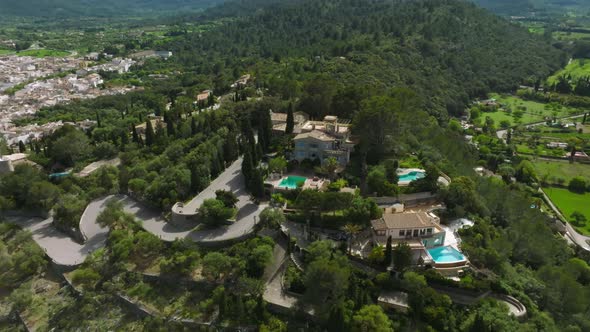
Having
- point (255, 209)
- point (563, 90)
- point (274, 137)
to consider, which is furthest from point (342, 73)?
point (563, 90)

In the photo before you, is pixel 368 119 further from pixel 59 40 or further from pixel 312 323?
pixel 59 40

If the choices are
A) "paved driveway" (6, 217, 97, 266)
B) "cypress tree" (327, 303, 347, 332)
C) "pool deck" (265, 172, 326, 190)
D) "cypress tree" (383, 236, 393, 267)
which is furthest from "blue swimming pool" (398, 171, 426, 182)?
"paved driveway" (6, 217, 97, 266)

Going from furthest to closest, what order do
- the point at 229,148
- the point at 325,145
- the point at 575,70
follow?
1. the point at 575,70
2. the point at 229,148
3. the point at 325,145

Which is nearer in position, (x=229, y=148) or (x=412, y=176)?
(x=412, y=176)

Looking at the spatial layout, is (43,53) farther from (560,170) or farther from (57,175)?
(560,170)

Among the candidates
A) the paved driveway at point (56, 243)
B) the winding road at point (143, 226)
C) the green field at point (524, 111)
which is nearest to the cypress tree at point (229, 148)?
the winding road at point (143, 226)

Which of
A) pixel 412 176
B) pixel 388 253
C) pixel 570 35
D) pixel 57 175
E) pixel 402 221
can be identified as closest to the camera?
pixel 388 253

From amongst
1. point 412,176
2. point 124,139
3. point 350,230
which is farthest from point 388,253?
point 124,139

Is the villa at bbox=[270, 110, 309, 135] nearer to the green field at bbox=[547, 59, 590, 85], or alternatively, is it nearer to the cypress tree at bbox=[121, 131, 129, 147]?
the cypress tree at bbox=[121, 131, 129, 147]
